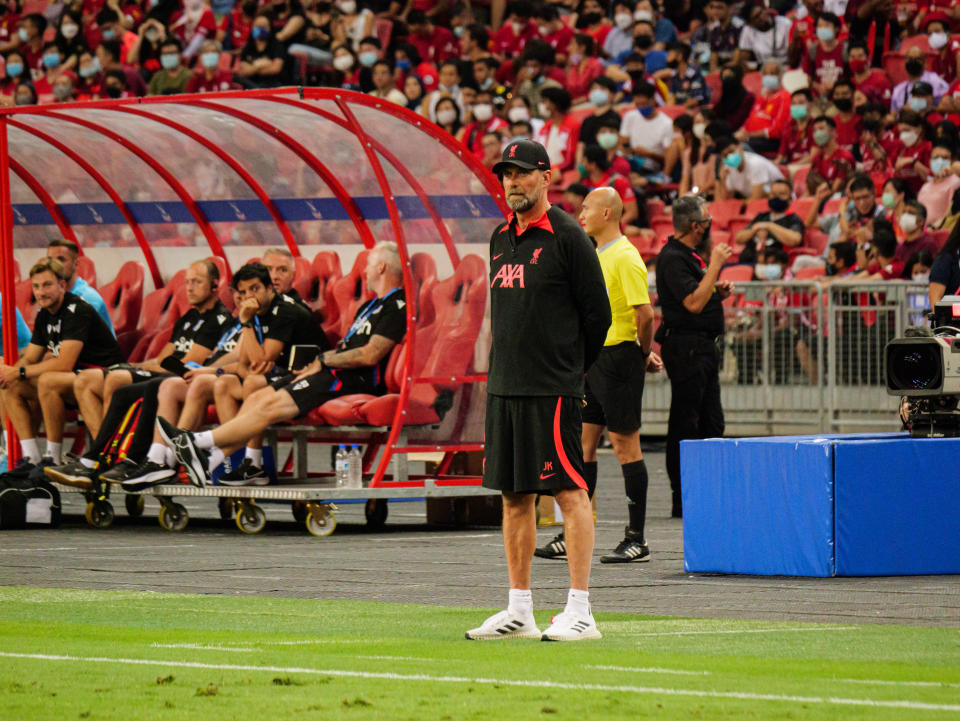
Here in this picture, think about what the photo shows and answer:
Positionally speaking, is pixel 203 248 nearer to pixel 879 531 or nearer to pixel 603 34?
pixel 879 531

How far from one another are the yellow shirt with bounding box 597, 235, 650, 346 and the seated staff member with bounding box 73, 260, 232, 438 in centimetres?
505

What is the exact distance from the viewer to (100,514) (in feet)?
48.5

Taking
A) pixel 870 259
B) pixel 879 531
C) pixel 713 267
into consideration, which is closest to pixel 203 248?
pixel 713 267

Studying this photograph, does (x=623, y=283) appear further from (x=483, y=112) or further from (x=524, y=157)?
(x=483, y=112)

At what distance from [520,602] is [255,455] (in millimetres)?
6464

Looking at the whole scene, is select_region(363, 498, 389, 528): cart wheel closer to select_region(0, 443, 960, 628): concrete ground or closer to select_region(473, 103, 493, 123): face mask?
select_region(0, 443, 960, 628): concrete ground

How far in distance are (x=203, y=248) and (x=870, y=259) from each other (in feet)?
23.5

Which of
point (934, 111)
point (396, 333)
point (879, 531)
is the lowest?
point (879, 531)

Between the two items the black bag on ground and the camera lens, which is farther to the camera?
the black bag on ground

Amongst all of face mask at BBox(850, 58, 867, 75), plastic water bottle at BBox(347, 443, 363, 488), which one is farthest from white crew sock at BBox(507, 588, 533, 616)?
face mask at BBox(850, 58, 867, 75)

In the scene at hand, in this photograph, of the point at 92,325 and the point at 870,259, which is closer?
the point at 92,325

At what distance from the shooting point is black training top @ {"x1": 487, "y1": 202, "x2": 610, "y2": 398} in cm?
848

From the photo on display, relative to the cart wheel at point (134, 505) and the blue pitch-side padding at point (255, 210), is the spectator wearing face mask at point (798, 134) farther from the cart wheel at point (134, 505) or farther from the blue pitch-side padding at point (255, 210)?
the cart wheel at point (134, 505)

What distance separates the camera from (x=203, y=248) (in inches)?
681
